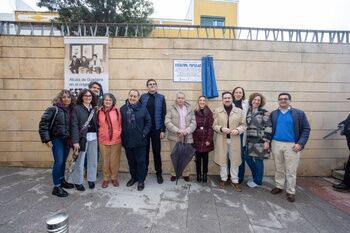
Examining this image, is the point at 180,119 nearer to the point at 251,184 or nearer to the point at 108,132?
the point at 108,132

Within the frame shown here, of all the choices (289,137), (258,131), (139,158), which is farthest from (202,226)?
(289,137)

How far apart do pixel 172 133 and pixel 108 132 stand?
1.16 m

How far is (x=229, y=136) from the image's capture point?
14.1ft

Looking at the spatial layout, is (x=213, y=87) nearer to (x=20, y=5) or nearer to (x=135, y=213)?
(x=135, y=213)

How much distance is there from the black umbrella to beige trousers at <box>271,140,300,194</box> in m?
1.41

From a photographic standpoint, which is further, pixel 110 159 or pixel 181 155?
pixel 181 155

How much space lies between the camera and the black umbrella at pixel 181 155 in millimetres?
4320

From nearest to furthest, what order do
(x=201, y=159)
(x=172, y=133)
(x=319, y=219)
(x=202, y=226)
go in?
(x=202, y=226)
(x=319, y=219)
(x=172, y=133)
(x=201, y=159)

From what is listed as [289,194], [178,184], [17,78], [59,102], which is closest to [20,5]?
[17,78]

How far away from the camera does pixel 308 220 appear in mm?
3373

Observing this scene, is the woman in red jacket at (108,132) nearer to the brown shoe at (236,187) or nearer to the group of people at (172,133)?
the group of people at (172,133)

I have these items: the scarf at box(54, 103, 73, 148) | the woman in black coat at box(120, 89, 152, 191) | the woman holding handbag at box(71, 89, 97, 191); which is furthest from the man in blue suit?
the scarf at box(54, 103, 73, 148)

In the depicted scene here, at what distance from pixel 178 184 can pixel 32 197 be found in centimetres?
235

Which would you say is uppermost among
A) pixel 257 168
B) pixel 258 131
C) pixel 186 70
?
pixel 186 70
